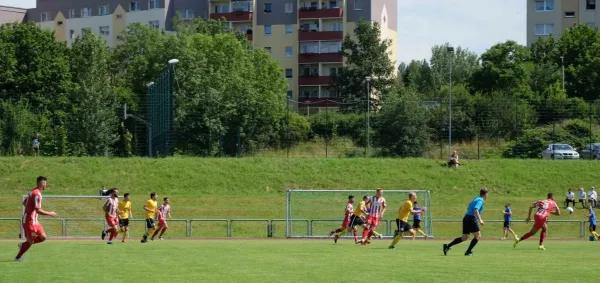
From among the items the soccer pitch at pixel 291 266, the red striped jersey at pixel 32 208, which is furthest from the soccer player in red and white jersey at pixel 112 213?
the red striped jersey at pixel 32 208

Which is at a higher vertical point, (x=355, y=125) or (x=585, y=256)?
(x=355, y=125)

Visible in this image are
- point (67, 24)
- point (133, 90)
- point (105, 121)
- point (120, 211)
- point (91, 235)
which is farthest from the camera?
point (67, 24)

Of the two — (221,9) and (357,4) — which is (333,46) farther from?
(221,9)

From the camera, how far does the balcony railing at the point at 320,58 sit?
343 ft

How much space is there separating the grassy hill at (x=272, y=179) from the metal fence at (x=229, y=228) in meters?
3.62

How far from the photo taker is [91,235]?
4038 centimetres

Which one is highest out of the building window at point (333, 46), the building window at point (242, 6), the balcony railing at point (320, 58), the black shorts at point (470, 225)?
the building window at point (242, 6)

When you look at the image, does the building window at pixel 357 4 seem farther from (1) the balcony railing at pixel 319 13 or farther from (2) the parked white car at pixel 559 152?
(2) the parked white car at pixel 559 152

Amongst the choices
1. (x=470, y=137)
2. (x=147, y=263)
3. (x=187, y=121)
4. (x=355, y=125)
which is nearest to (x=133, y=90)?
(x=187, y=121)

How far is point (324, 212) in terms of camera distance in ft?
145

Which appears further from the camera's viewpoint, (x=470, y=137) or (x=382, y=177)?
(x=470, y=137)

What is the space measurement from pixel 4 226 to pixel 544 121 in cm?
3912

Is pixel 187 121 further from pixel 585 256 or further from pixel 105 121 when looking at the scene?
pixel 585 256

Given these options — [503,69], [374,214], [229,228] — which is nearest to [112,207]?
[374,214]
